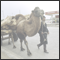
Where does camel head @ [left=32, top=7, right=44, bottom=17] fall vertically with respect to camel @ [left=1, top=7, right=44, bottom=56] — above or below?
above

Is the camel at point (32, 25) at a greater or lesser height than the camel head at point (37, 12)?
lesser

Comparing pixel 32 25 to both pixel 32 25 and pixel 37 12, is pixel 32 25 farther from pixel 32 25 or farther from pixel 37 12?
pixel 37 12

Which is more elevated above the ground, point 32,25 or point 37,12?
point 37,12

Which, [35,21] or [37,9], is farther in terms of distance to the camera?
[35,21]

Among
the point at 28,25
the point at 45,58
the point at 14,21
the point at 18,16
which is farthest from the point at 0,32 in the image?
the point at 45,58

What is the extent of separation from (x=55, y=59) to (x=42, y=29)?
140 cm

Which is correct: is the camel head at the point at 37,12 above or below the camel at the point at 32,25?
above

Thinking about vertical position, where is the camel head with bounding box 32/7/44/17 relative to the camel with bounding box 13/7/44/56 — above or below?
above

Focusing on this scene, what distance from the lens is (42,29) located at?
293cm

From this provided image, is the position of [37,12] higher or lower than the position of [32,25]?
higher

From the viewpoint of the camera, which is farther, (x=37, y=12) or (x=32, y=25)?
(x=32, y=25)

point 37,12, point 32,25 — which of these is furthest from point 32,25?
point 37,12

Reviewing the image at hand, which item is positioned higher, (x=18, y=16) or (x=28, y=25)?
(x=18, y=16)

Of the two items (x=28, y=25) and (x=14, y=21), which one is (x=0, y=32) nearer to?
(x=14, y=21)
